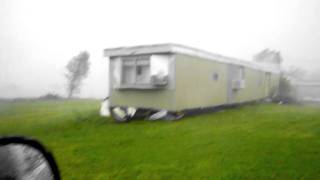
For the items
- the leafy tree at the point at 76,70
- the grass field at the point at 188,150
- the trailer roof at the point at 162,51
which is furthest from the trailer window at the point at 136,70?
the leafy tree at the point at 76,70

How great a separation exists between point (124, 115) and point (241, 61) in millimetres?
8871

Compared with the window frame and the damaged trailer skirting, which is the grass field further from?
the window frame

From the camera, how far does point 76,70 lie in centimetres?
3597

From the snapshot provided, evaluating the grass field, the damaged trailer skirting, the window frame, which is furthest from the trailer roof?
the grass field

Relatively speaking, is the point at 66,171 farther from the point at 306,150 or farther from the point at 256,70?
the point at 256,70

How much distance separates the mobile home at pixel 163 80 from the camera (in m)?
10.9

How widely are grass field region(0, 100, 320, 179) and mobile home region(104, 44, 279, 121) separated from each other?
1299 millimetres

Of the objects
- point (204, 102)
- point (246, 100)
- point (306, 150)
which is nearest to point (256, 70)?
point (246, 100)

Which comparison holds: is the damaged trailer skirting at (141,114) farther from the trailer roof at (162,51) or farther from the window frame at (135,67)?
the trailer roof at (162,51)

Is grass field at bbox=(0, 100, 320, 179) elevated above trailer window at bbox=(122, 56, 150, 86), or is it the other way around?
trailer window at bbox=(122, 56, 150, 86)

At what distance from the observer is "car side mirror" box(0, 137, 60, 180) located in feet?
4.78

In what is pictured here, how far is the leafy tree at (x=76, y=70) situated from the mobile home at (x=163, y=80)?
24.6 metres

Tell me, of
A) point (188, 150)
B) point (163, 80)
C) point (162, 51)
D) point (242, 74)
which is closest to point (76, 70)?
point (242, 74)

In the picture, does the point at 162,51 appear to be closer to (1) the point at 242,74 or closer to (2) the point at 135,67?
(2) the point at 135,67
